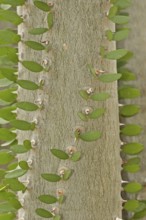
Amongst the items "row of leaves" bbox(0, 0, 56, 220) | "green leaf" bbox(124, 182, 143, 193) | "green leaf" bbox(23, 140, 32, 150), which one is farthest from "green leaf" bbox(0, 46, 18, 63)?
"green leaf" bbox(124, 182, 143, 193)

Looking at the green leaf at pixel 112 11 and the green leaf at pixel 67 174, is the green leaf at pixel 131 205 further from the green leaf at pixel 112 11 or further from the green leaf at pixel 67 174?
the green leaf at pixel 112 11

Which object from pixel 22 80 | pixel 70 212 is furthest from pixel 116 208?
pixel 22 80

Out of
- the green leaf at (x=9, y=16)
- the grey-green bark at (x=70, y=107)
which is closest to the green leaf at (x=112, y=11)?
the grey-green bark at (x=70, y=107)

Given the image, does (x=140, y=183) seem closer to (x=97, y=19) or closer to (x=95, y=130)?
(x=95, y=130)

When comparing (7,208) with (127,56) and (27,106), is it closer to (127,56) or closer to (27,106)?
(27,106)

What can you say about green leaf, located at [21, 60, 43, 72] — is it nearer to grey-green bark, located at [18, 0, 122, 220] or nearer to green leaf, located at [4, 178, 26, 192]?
grey-green bark, located at [18, 0, 122, 220]
